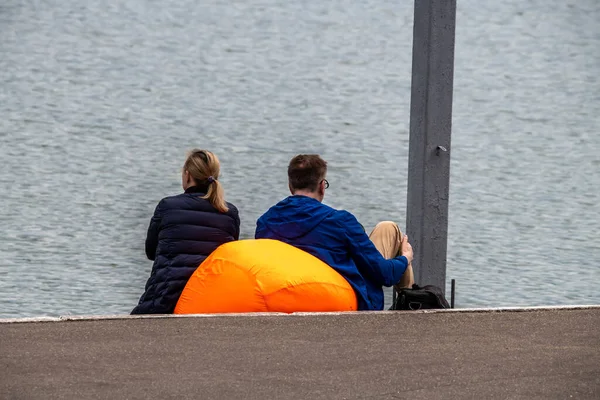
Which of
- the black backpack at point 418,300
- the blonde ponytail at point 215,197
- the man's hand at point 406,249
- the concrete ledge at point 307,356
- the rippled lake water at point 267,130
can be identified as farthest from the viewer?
the rippled lake water at point 267,130

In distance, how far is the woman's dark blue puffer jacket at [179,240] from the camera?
5.23m

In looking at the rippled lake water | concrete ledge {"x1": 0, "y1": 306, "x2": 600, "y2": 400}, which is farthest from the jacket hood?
the rippled lake water

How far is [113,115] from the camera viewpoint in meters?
9.75

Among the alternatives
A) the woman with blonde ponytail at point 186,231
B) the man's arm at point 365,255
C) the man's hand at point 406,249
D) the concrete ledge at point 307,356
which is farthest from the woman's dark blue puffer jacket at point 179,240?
the man's hand at point 406,249

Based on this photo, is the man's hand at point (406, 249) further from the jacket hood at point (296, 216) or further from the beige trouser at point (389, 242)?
the jacket hood at point (296, 216)

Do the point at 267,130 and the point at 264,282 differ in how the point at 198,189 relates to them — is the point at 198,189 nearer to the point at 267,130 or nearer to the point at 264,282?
the point at 264,282

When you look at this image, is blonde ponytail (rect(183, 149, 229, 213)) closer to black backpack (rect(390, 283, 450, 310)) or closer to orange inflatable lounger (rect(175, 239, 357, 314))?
orange inflatable lounger (rect(175, 239, 357, 314))

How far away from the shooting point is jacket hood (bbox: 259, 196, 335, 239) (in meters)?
5.19

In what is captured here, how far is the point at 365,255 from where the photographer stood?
518 cm

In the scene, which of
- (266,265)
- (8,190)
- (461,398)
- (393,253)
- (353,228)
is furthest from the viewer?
(8,190)

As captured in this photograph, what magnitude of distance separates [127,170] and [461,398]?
20.3 ft

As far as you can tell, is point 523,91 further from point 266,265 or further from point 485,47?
point 266,265

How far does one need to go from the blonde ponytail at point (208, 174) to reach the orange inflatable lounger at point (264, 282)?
0.41 meters

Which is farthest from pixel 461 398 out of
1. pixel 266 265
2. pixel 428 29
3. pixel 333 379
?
pixel 428 29
